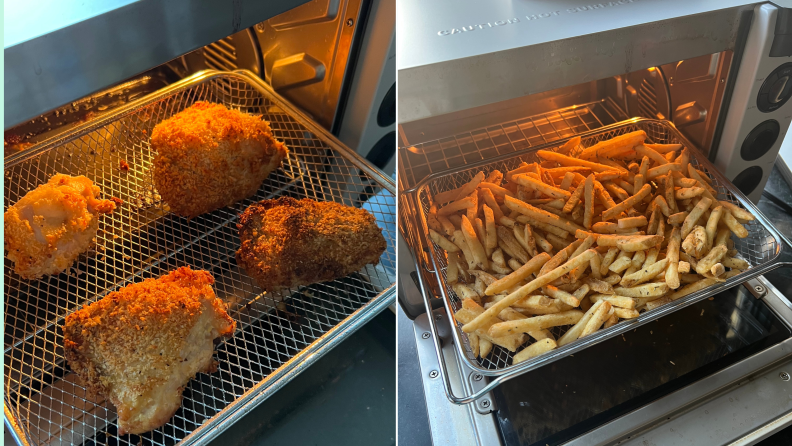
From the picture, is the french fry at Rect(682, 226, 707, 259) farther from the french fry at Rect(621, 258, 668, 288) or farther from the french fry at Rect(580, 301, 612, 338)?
the french fry at Rect(580, 301, 612, 338)

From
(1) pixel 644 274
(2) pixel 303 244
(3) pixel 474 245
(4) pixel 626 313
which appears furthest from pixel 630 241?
(2) pixel 303 244

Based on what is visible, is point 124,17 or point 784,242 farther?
point 784,242

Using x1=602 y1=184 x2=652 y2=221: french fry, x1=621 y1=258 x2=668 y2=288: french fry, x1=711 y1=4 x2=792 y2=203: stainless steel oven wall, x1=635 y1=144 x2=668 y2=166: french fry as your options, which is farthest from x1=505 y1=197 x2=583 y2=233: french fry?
x1=711 y1=4 x2=792 y2=203: stainless steel oven wall

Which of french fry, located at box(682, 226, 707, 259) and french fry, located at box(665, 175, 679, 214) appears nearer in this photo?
french fry, located at box(682, 226, 707, 259)

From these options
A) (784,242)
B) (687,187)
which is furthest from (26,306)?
(784,242)

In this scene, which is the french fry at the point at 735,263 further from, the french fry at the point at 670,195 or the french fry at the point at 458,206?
the french fry at the point at 458,206

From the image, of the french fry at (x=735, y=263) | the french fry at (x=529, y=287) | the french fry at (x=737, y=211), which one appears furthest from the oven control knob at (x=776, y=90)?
the french fry at (x=529, y=287)

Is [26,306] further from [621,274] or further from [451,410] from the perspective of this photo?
[621,274]
